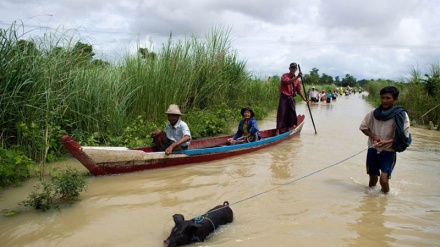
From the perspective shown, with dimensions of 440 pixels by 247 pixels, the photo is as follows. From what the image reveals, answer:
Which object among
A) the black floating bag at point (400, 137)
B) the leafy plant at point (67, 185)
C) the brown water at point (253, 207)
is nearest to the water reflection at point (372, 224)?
the brown water at point (253, 207)

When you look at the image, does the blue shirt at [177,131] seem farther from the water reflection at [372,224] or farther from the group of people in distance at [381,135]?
the water reflection at [372,224]

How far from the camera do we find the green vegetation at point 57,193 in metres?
3.55

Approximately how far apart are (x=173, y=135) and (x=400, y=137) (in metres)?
3.24

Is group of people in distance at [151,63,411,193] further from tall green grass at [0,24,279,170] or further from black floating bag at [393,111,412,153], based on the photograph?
tall green grass at [0,24,279,170]

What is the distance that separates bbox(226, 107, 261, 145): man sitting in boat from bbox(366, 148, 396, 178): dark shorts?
8.60 feet

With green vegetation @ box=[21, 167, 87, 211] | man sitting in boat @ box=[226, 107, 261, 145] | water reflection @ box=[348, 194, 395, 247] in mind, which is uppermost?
man sitting in boat @ box=[226, 107, 261, 145]

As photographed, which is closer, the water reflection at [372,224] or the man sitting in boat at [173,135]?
the water reflection at [372,224]

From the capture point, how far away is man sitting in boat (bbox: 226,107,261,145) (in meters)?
6.82

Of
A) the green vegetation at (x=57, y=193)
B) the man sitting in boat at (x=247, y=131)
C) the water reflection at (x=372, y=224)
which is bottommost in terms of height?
the water reflection at (x=372, y=224)

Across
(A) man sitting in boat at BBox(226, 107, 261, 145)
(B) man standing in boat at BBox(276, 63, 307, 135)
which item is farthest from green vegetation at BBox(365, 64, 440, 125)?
(A) man sitting in boat at BBox(226, 107, 261, 145)

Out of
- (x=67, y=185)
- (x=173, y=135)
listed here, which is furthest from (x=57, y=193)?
(x=173, y=135)

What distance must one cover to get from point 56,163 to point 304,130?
7.73 m

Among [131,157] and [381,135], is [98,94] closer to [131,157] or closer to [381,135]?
[131,157]

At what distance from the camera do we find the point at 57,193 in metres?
3.81
